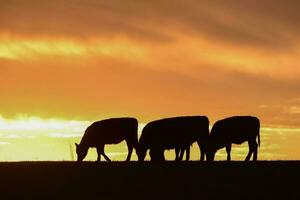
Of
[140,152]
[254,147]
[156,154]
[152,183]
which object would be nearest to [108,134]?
[140,152]

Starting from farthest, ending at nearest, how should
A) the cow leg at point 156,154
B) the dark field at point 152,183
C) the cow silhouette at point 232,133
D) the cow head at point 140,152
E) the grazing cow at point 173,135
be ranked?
the cow silhouette at point 232,133 → the cow head at point 140,152 → the grazing cow at point 173,135 → the cow leg at point 156,154 → the dark field at point 152,183

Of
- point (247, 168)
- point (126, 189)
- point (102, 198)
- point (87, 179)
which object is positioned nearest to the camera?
point (102, 198)

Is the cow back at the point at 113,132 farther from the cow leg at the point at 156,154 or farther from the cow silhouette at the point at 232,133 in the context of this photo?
the cow silhouette at the point at 232,133

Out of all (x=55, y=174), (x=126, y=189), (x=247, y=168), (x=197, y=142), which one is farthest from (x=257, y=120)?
(x=126, y=189)

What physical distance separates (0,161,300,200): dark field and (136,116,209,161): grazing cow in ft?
36.0

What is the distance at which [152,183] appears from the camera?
20.5m

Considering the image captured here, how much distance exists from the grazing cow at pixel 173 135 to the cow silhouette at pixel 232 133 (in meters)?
1.54

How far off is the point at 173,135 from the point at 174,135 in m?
0.06

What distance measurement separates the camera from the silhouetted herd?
37.0 metres

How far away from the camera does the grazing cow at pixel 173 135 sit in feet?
121

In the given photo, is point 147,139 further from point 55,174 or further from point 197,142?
point 55,174

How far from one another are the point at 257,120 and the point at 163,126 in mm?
5608

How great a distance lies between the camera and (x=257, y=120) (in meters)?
39.2

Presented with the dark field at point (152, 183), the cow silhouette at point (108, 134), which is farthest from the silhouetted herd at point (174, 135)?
the dark field at point (152, 183)
